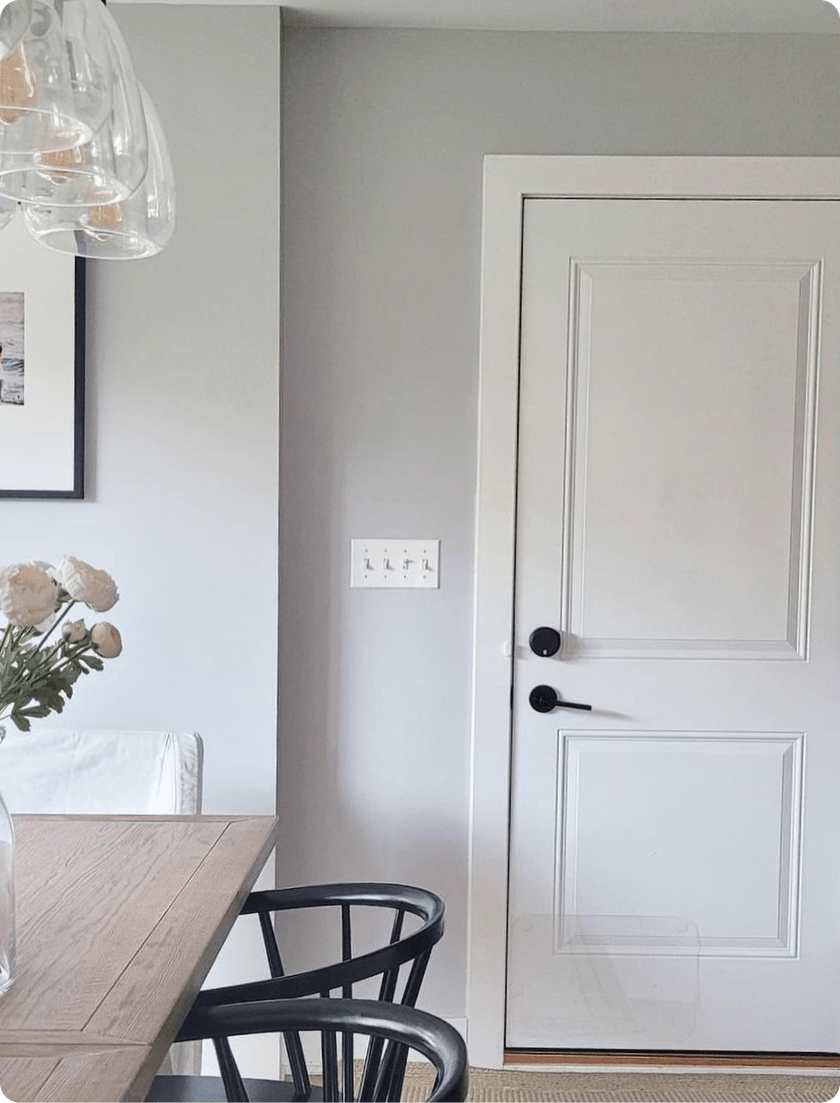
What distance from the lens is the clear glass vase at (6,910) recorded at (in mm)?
1140

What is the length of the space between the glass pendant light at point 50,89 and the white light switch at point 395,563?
4.55 ft

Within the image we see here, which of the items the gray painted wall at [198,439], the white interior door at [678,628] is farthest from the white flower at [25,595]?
the white interior door at [678,628]

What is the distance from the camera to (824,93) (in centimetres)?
241

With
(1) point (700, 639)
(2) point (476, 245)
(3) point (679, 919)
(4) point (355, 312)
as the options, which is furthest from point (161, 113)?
(3) point (679, 919)

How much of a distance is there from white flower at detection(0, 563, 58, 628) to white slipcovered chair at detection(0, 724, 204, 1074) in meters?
0.96

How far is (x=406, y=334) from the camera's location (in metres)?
2.46

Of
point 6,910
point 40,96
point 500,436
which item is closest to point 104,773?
point 6,910

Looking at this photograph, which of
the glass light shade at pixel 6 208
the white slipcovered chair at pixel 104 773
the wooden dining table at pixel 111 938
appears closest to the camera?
the wooden dining table at pixel 111 938

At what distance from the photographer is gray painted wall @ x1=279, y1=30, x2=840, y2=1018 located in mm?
2418

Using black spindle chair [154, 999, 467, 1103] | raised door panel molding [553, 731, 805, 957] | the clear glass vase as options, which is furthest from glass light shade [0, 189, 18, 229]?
raised door panel molding [553, 731, 805, 957]

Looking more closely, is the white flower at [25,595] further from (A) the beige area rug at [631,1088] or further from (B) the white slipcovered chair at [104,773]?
(A) the beige area rug at [631,1088]

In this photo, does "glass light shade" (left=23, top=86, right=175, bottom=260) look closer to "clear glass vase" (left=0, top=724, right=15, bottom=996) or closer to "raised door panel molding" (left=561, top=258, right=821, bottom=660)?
"clear glass vase" (left=0, top=724, right=15, bottom=996)

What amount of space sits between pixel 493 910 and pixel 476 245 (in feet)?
5.05

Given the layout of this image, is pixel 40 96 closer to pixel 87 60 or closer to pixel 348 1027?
pixel 87 60
